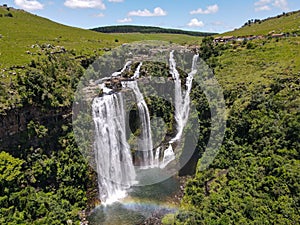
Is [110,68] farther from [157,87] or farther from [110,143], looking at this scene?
[110,143]

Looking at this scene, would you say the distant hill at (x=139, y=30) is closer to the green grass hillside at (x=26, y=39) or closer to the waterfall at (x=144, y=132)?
the green grass hillside at (x=26, y=39)

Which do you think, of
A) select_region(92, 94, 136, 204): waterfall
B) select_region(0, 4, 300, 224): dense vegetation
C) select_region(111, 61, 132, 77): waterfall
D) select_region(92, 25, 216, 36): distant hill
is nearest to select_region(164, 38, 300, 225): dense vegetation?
select_region(0, 4, 300, 224): dense vegetation

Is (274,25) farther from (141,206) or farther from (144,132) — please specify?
(141,206)

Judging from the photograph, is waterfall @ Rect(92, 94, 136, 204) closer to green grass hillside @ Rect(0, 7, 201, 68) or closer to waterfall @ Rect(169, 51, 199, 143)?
waterfall @ Rect(169, 51, 199, 143)

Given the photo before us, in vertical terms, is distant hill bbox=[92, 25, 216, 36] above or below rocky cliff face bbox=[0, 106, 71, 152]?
above

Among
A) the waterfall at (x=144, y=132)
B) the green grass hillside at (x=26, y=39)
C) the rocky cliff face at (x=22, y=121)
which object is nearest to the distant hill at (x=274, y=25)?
the green grass hillside at (x=26, y=39)

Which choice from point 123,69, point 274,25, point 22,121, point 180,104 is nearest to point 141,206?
point 22,121
